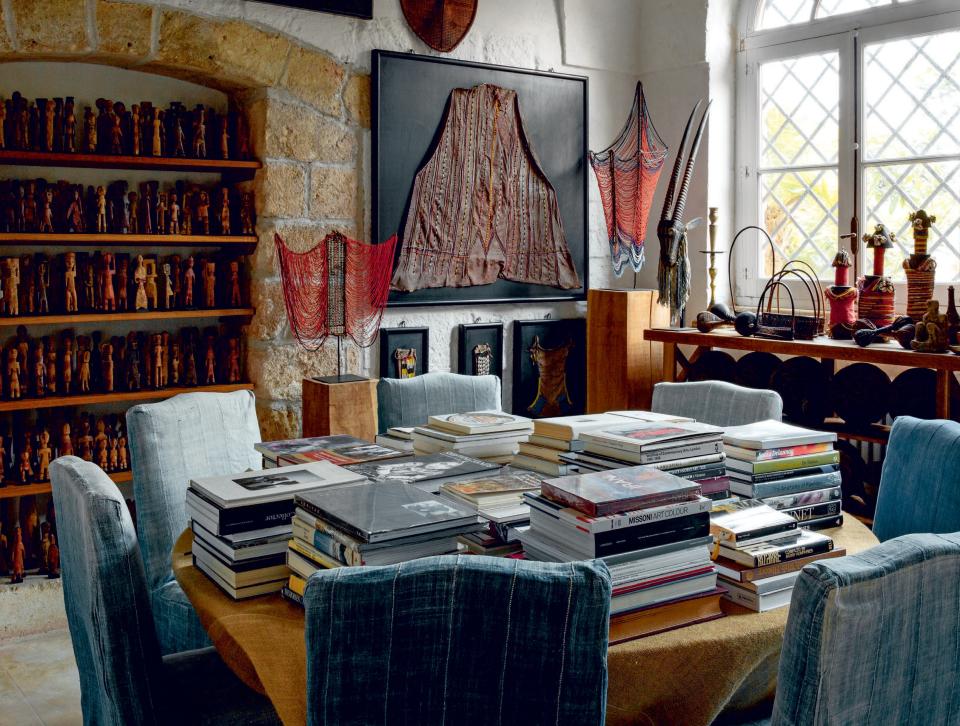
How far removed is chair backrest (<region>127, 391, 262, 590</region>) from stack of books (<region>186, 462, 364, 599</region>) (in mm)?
725

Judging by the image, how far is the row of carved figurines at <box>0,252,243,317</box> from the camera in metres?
3.54

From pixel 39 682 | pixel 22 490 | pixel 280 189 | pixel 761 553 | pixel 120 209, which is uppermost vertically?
pixel 280 189

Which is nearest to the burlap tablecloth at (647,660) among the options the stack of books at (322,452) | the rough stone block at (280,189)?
the stack of books at (322,452)

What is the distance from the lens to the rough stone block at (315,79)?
3.94 metres

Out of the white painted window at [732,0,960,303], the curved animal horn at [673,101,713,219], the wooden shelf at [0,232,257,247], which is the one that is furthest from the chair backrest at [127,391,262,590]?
the white painted window at [732,0,960,303]

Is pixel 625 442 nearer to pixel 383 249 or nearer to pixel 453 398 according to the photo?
pixel 453 398

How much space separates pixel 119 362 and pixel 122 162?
0.77 m

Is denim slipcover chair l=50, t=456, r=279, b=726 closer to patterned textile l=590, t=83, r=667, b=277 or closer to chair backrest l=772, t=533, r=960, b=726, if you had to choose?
chair backrest l=772, t=533, r=960, b=726

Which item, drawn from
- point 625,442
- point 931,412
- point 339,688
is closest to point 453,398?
point 625,442

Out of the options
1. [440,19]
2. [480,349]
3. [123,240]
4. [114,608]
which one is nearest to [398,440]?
[114,608]

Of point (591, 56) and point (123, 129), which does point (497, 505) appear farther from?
point (591, 56)

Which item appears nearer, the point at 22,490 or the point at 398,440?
the point at 398,440

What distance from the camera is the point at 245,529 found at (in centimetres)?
176

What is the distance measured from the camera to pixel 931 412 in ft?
11.8
